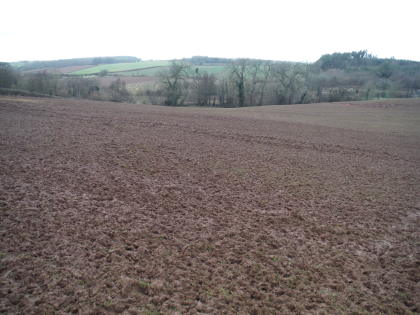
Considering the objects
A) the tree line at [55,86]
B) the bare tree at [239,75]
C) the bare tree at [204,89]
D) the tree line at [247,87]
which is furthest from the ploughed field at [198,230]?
the bare tree at [239,75]

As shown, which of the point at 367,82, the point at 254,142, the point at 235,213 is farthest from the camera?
the point at 367,82

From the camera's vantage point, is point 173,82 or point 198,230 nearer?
point 198,230

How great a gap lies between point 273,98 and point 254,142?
47.6 meters

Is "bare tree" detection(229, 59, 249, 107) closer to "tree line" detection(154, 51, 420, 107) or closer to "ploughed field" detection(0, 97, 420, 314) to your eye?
"tree line" detection(154, 51, 420, 107)

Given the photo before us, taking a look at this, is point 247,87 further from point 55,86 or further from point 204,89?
point 55,86

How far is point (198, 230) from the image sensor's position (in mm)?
6910

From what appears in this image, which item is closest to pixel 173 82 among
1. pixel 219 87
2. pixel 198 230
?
pixel 219 87

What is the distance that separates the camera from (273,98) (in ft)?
202

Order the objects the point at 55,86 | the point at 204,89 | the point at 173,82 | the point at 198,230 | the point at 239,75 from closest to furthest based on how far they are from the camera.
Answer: the point at 198,230
the point at 55,86
the point at 173,82
the point at 239,75
the point at 204,89

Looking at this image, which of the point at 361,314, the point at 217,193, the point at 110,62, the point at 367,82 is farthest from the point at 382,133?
the point at 110,62

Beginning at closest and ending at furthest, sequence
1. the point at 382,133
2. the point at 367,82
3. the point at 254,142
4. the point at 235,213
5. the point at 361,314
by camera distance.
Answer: the point at 361,314
the point at 235,213
the point at 254,142
the point at 382,133
the point at 367,82

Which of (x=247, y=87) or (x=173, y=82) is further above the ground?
(x=173, y=82)

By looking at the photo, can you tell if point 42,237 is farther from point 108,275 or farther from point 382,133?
point 382,133

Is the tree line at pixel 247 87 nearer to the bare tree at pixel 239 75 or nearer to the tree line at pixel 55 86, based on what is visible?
the bare tree at pixel 239 75
